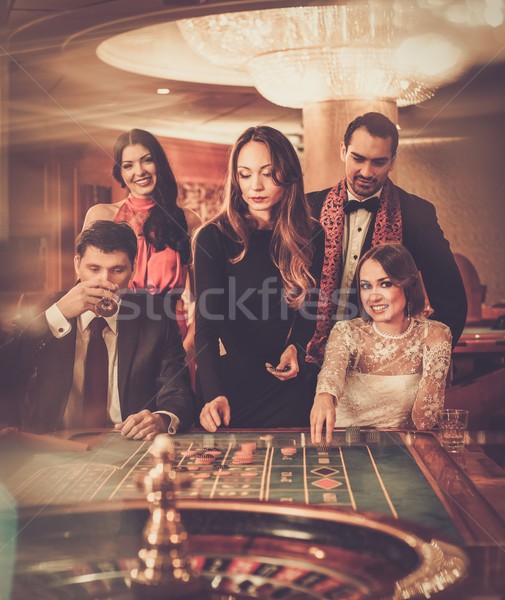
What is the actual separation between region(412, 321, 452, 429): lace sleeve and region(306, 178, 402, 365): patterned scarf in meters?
0.40

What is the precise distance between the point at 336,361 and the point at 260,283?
45 cm

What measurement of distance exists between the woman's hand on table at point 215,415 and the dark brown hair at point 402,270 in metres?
0.61

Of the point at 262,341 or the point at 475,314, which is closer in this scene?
the point at 262,341

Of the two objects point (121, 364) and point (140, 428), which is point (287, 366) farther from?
point (140, 428)

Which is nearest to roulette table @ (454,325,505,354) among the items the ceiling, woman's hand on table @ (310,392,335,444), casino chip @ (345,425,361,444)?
the ceiling

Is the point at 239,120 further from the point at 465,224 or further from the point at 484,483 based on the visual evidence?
the point at 484,483

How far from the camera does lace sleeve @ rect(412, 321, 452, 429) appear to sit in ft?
8.69

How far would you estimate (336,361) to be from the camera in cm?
276

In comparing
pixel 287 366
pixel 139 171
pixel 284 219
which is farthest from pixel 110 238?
pixel 287 366

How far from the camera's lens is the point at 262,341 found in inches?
121

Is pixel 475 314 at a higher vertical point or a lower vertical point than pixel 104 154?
lower

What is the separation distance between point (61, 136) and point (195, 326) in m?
1.06

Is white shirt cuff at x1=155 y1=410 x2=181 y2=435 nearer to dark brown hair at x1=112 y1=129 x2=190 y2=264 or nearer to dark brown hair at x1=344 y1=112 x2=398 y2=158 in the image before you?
dark brown hair at x1=112 y1=129 x2=190 y2=264

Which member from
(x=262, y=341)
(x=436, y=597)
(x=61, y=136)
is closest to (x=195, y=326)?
(x=262, y=341)
